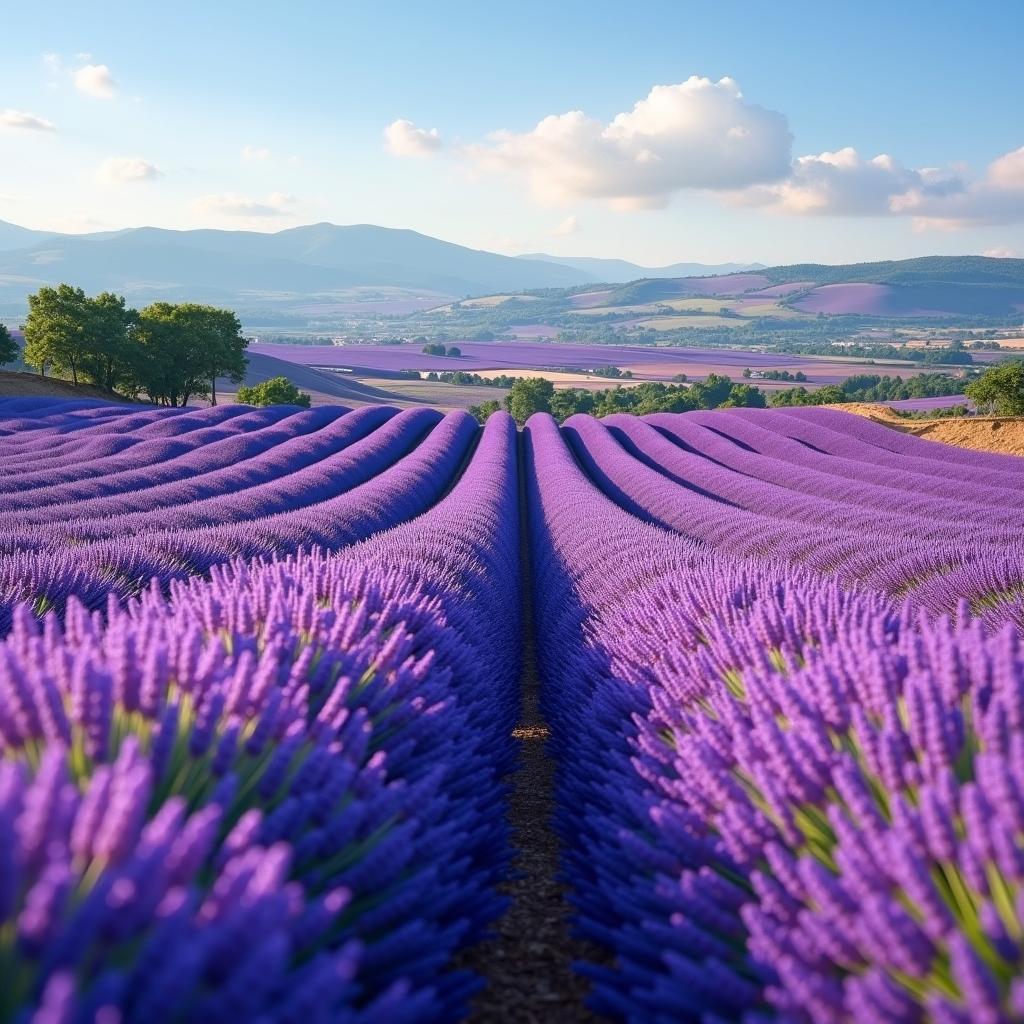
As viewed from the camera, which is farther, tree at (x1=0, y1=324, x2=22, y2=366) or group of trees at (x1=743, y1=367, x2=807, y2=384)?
group of trees at (x1=743, y1=367, x2=807, y2=384)

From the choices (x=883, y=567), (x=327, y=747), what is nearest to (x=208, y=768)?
(x=327, y=747)

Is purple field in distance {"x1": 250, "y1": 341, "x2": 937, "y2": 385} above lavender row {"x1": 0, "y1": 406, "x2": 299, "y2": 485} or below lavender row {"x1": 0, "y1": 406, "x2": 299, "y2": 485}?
above

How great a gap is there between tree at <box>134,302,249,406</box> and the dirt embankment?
31.3 meters

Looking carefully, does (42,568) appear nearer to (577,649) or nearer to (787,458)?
(577,649)

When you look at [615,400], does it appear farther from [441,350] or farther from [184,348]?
[441,350]

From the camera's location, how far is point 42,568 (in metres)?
5.20

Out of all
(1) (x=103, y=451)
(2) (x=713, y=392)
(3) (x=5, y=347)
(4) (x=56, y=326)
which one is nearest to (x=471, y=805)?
(1) (x=103, y=451)

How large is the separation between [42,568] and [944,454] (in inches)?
854

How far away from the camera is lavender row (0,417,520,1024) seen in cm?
115

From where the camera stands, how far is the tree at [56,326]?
3806 centimetres

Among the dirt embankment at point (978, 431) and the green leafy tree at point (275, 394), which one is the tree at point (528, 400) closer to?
the green leafy tree at point (275, 394)

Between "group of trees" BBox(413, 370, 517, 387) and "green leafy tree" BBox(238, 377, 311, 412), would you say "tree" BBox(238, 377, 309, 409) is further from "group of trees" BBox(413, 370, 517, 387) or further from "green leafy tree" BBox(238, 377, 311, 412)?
"group of trees" BBox(413, 370, 517, 387)

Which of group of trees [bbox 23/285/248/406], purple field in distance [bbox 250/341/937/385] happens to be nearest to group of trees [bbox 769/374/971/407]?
purple field in distance [bbox 250/341/937/385]

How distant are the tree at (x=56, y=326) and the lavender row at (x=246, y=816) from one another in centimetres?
4014
